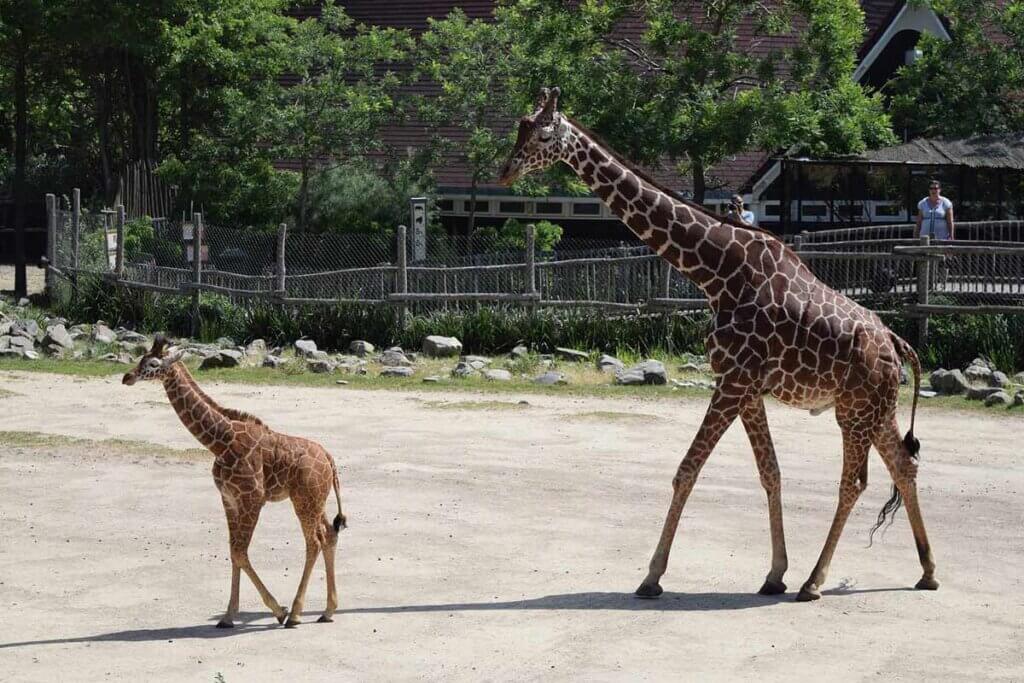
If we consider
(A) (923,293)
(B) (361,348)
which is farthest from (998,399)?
(B) (361,348)

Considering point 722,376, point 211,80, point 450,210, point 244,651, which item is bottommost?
point 244,651

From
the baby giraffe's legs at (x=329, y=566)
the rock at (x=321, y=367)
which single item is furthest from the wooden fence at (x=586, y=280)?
the baby giraffe's legs at (x=329, y=566)

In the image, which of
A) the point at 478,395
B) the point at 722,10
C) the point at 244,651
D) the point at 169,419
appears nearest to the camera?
the point at 244,651

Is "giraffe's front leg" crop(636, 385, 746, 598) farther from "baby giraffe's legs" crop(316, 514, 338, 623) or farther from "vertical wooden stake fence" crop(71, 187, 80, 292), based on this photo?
"vertical wooden stake fence" crop(71, 187, 80, 292)

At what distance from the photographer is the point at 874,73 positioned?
30.4 metres

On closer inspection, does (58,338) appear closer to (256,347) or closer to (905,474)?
(256,347)

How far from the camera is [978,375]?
1831 centimetres

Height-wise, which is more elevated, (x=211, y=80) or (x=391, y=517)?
(x=211, y=80)

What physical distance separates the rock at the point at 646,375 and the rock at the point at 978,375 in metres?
3.57

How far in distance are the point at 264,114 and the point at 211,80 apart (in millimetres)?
3543

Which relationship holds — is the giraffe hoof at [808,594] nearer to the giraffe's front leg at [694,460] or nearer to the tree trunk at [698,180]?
the giraffe's front leg at [694,460]

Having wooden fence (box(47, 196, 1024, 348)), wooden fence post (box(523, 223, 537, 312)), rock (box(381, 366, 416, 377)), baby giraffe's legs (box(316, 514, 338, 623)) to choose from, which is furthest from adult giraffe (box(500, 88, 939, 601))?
wooden fence post (box(523, 223, 537, 312))

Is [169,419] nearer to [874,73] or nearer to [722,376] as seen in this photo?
[722,376]

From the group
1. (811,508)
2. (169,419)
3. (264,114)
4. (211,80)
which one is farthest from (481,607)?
(211,80)
